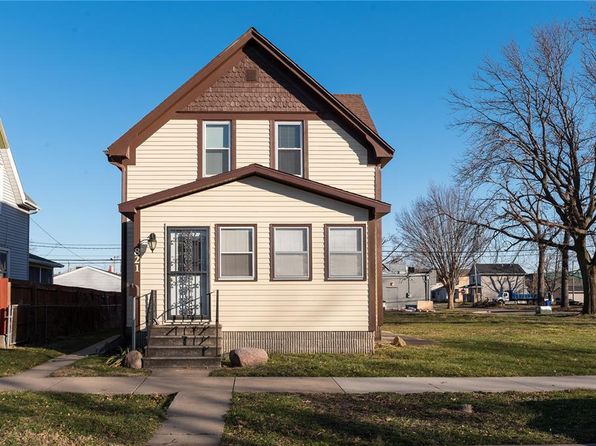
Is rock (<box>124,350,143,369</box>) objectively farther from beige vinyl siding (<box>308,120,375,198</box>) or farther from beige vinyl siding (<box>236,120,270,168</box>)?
beige vinyl siding (<box>308,120,375,198</box>)

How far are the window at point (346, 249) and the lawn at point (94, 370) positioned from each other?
525 centimetres

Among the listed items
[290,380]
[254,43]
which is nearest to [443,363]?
[290,380]

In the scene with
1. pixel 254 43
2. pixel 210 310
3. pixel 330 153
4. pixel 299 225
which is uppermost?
pixel 254 43

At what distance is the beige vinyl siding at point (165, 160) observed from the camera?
17.4m

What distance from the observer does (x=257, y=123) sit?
18000mm

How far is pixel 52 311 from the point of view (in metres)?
21.3

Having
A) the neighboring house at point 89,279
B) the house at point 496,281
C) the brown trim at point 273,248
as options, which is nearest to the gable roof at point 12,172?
the brown trim at point 273,248

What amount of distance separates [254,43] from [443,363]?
32.1ft

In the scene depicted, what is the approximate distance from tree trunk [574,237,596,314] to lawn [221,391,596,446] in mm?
30250

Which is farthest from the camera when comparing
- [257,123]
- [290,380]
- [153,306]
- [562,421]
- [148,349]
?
[257,123]

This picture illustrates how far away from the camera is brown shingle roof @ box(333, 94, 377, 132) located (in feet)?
67.3

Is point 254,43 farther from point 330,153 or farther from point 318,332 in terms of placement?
point 318,332

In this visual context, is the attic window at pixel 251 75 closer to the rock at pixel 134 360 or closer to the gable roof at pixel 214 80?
the gable roof at pixel 214 80

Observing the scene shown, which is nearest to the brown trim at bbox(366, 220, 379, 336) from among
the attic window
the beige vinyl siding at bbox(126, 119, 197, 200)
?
the beige vinyl siding at bbox(126, 119, 197, 200)
